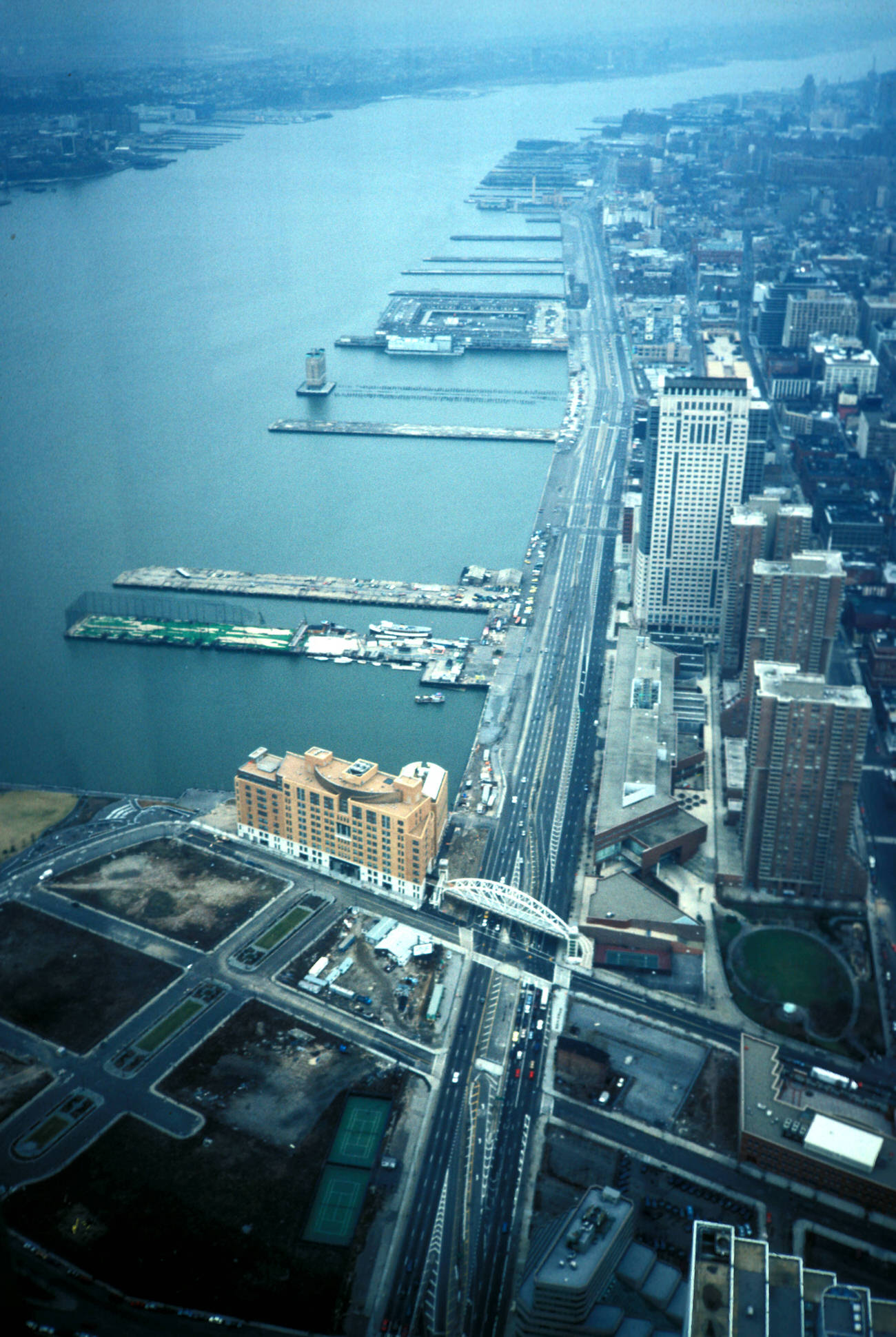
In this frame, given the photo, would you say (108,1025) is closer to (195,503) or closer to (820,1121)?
(820,1121)

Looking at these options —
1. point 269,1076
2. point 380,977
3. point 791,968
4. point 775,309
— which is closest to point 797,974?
point 791,968

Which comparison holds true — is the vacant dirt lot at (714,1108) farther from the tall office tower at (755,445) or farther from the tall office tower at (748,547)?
the tall office tower at (755,445)

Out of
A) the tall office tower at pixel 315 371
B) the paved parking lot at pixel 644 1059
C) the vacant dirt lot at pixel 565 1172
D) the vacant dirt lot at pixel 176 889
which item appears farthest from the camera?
the tall office tower at pixel 315 371

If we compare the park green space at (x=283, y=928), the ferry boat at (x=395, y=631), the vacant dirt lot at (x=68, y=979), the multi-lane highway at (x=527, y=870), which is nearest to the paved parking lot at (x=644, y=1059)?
the multi-lane highway at (x=527, y=870)

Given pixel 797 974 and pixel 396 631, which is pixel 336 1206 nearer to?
pixel 797 974

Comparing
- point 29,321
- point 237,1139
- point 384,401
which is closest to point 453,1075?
point 237,1139

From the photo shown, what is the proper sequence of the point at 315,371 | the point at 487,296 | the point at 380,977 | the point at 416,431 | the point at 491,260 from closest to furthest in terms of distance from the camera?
the point at 380,977 < the point at 416,431 < the point at 315,371 < the point at 487,296 < the point at 491,260
